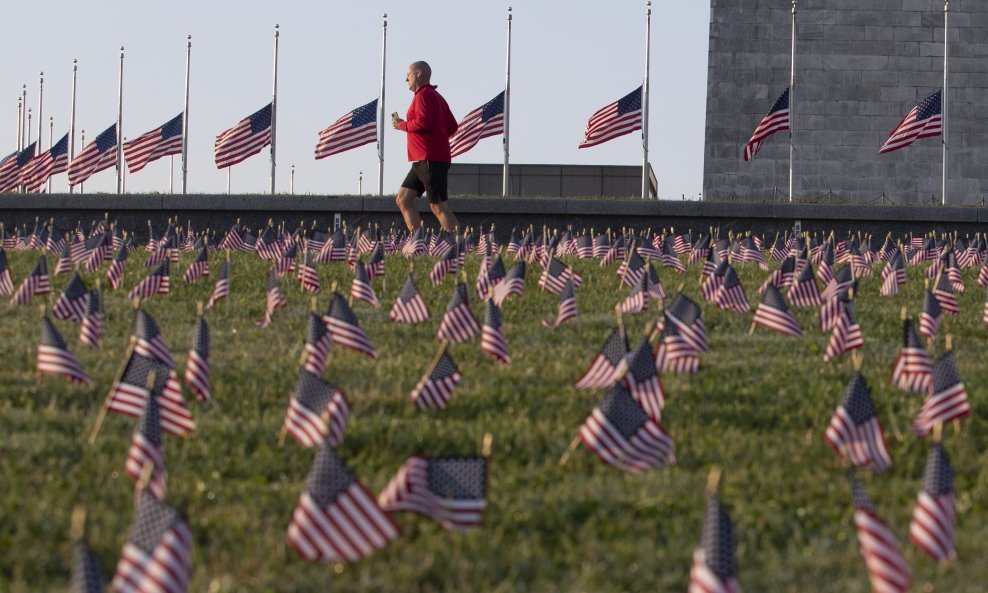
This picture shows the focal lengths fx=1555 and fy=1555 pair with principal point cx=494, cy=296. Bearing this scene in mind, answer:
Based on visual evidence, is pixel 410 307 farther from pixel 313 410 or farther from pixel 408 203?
pixel 408 203

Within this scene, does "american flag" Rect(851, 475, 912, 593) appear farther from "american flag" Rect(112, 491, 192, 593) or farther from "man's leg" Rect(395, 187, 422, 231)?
"man's leg" Rect(395, 187, 422, 231)

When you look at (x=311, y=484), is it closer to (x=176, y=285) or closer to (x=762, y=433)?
(x=762, y=433)

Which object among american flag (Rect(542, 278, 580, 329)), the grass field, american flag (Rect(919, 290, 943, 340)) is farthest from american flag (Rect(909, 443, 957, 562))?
american flag (Rect(542, 278, 580, 329))

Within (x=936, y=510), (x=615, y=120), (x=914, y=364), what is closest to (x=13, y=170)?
(x=615, y=120)

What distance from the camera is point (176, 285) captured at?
13406 millimetres

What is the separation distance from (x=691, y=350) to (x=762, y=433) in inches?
60.2

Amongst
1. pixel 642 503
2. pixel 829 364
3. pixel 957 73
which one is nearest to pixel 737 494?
pixel 642 503

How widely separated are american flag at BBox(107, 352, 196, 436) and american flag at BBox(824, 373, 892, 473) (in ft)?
9.50

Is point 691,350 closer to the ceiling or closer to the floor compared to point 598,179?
closer to the floor

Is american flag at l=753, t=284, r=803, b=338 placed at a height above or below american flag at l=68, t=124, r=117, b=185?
below

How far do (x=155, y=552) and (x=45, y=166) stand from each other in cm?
2931

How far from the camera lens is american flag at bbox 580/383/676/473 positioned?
6512mm

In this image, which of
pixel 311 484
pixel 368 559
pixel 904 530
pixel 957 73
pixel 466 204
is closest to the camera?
pixel 311 484

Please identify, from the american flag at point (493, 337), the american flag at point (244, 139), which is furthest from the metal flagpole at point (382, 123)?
the american flag at point (493, 337)
